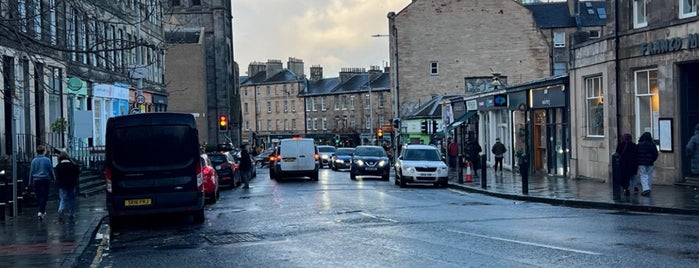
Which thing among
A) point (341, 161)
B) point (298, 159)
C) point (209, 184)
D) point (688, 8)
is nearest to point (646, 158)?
point (688, 8)

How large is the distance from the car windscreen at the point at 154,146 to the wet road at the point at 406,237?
1.41 metres

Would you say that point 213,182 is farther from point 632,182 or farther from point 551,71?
point 551,71

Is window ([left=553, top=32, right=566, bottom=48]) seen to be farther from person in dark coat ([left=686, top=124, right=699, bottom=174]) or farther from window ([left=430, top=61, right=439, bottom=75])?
person in dark coat ([left=686, top=124, right=699, bottom=174])

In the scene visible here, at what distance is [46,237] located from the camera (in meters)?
15.6

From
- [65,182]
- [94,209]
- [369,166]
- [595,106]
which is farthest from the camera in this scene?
[369,166]

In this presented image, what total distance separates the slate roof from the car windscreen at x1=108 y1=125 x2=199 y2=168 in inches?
2637

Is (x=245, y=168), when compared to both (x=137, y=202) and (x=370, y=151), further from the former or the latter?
(x=137, y=202)

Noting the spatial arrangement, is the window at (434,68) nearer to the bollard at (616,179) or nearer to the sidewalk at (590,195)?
the sidewalk at (590,195)

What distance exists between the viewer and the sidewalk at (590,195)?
1895cm

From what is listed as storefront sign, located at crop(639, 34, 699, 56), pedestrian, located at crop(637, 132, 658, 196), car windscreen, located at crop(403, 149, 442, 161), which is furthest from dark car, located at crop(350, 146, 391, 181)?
pedestrian, located at crop(637, 132, 658, 196)

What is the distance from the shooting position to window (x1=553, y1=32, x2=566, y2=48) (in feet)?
263

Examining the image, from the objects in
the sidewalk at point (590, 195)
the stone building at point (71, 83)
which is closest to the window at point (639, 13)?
the sidewalk at point (590, 195)

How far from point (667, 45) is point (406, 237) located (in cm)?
1376

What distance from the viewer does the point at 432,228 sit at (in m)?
15.3
